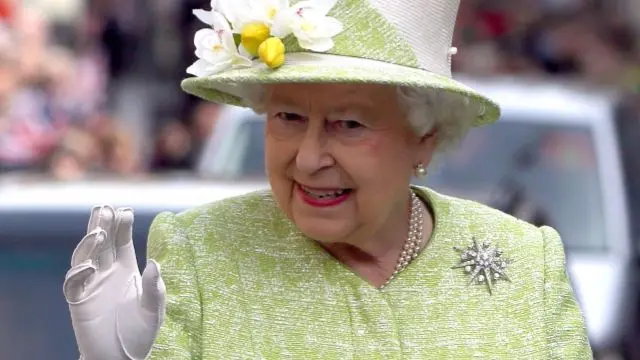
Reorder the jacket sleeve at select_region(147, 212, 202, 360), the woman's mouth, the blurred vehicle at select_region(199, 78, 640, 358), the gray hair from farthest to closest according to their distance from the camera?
the blurred vehicle at select_region(199, 78, 640, 358)
the gray hair
the woman's mouth
the jacket sleeve at select_region(147, 212, 202, 360)

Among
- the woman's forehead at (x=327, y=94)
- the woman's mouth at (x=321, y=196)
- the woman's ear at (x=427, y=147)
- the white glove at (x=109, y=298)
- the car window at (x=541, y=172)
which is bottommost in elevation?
the white glove at (x=109, y=298)

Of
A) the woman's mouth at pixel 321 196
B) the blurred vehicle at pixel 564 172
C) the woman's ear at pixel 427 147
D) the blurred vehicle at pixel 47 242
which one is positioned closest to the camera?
the woman's mouth at pixel 321 196

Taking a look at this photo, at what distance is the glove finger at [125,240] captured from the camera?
10.0ft

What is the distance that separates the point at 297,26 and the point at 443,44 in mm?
349

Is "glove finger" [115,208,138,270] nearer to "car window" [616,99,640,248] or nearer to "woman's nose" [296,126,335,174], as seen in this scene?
"woman's nose" [296,126,335,174]

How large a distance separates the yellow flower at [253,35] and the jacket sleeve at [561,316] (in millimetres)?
759

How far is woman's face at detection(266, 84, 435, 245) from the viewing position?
10.7ft

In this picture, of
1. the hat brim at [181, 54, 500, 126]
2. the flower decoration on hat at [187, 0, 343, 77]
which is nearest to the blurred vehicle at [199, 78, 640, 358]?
the hat brim at [181, 54, 500, 126]

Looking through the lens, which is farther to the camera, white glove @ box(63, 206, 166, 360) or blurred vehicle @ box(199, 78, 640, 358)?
blurred vehicle @ box(199, 78, 640, 358)

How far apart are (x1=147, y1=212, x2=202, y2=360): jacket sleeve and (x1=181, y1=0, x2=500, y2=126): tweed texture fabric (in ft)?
0.94

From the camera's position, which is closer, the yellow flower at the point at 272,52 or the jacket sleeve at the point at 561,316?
the yellow flower at the point at 272,52

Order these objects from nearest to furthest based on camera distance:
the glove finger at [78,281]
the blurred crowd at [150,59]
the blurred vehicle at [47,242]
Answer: the glove finger at [78,281], the blurred vehicle at [47,242], the blurred crowd at [150,59]

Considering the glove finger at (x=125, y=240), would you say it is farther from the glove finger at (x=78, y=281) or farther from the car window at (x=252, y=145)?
the car window at (x=252, y=145)

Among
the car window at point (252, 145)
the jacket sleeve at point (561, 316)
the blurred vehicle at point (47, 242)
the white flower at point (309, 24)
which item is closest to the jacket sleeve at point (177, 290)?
the white flower at point (309, 24)
